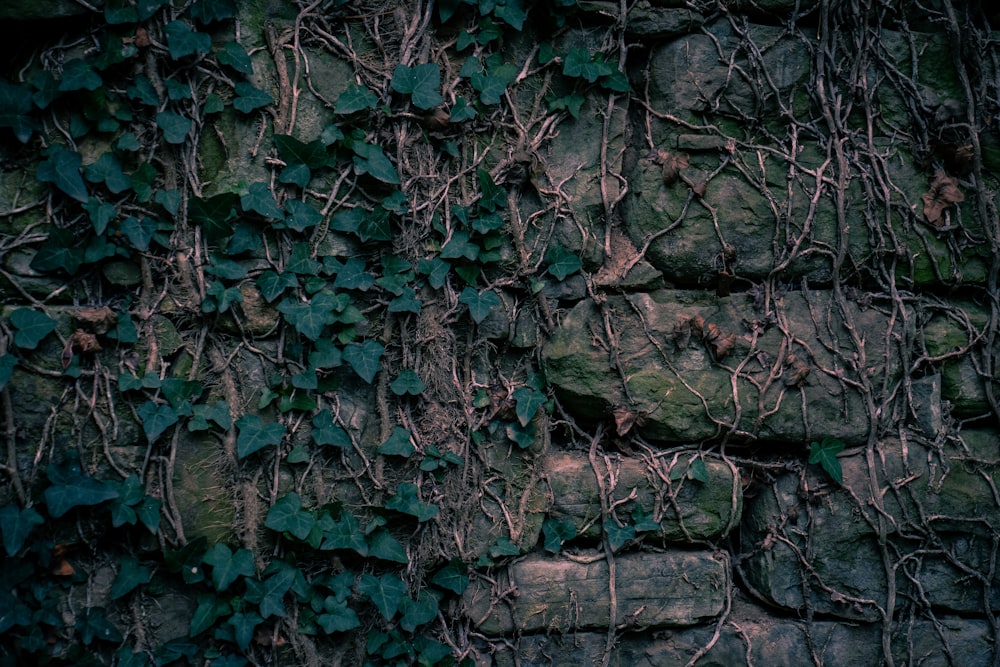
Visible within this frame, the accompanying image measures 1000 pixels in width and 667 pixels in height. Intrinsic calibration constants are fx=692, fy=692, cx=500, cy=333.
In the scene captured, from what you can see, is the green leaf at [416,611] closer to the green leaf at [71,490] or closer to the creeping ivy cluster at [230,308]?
the creeping ivy cluster at [230,308]

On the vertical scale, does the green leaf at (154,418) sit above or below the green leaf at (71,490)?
above

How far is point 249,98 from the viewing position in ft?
7.73

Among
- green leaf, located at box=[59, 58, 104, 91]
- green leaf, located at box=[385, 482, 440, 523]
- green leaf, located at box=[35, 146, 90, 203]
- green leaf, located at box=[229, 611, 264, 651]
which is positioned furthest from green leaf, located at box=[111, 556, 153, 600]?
green leaf, located at box=[59, 58, 104, 91]

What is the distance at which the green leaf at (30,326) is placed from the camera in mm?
2154

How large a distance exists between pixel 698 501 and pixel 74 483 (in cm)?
213

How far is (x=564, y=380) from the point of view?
2582 mm

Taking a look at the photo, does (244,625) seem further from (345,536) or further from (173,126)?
(173,126)

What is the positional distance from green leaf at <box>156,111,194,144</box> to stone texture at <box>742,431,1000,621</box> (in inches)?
97.4

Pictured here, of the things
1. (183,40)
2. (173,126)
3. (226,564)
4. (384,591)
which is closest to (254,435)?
(226,564)

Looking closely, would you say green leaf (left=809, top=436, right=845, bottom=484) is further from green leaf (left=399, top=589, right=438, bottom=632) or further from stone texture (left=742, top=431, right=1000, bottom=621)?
green leaf (left=399, top=589, right=438, bottom=632)

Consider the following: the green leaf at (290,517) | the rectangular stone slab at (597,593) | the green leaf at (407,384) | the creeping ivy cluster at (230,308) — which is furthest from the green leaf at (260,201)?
the rectangular stone slab at (597,593)

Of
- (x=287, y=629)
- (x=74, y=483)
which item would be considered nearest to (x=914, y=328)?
(x=287, y=629)

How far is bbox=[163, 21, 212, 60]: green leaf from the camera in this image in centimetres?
227

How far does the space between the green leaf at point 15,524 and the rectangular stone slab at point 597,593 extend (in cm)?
141
